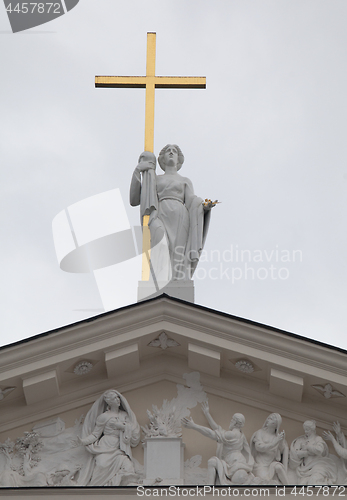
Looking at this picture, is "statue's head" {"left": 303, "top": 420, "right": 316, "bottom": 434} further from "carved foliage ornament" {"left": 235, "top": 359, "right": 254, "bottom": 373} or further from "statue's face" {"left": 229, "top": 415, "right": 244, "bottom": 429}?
"carved foliage ornament" {"left": 235, "top": 359, "right": 254, "bottom": 373}

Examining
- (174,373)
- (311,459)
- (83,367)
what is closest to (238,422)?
(311,459)

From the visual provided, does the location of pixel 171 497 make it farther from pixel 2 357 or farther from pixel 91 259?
pixel 91 259

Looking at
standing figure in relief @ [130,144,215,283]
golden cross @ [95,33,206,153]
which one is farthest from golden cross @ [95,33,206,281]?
standing figure in relief @ [130,144,215,283]

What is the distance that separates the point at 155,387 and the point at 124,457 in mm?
1153

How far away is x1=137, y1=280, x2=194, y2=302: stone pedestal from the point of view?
12312mm

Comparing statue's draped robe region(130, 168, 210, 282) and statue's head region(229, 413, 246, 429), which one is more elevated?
statue's draped robe region(130, 168, 210, 282)

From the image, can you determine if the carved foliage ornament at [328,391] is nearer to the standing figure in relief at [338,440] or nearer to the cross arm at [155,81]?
the standing figure in relief at [338,440]

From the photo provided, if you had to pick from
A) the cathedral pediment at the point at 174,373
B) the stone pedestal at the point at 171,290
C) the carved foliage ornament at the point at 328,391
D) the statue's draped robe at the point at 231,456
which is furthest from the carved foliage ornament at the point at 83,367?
the carved foliage ornament at the point at 328,391

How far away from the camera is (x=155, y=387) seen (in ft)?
38.8

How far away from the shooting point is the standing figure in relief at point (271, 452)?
427 inches

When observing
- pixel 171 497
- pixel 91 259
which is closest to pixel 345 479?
pixel 171 497

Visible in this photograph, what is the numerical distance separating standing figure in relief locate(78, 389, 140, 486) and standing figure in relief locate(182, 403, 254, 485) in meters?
0.76

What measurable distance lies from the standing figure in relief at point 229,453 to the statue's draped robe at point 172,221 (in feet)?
7.41

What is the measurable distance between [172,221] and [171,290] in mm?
1230
